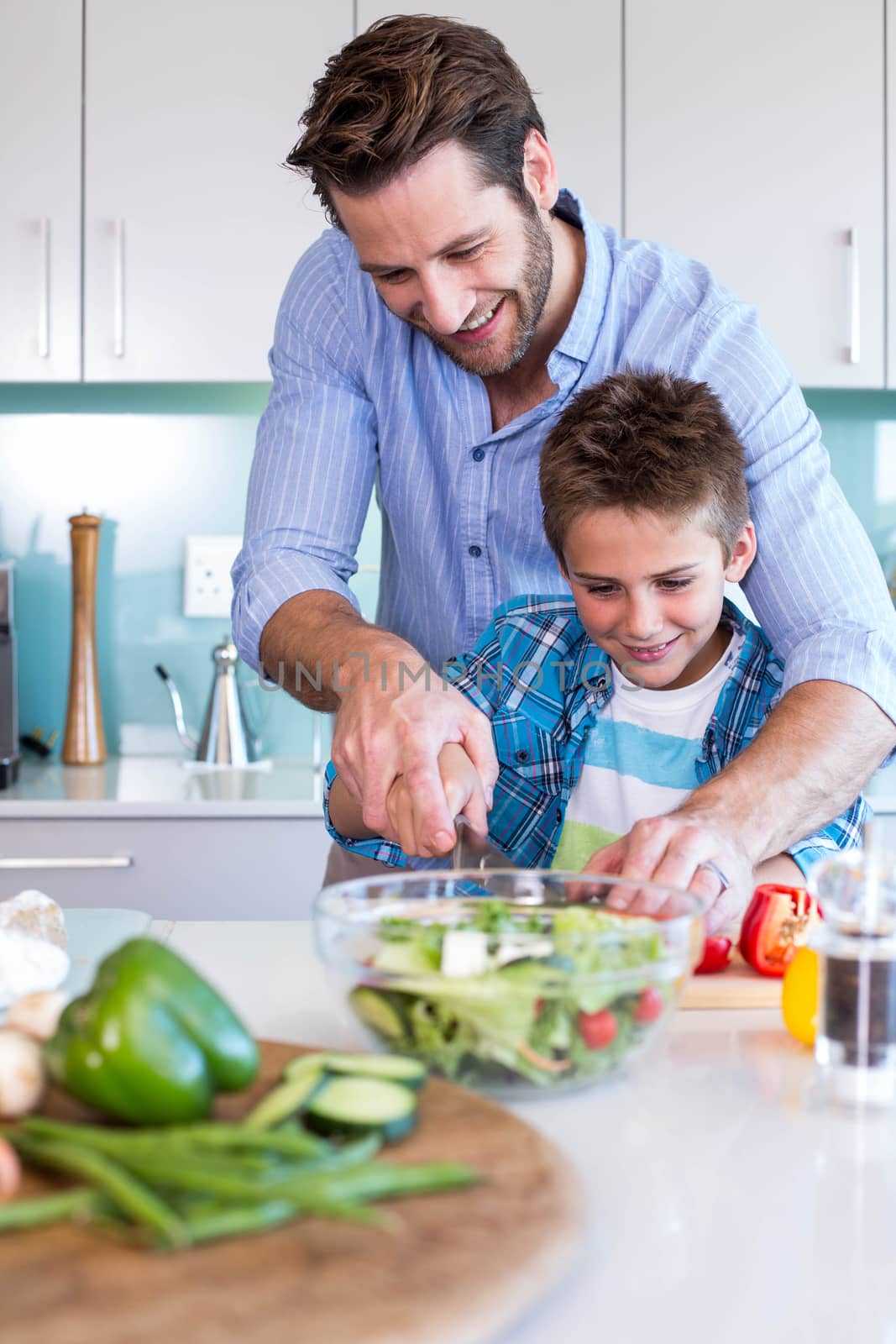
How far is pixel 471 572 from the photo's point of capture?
5.28 ft

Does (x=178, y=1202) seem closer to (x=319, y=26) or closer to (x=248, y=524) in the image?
(x=248, y=524)

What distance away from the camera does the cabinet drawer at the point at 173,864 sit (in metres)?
2.20

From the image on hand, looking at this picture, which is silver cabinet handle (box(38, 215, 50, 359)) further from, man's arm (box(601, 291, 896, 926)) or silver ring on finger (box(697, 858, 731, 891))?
silver ring on finger (box(697, 858, 731, 891))

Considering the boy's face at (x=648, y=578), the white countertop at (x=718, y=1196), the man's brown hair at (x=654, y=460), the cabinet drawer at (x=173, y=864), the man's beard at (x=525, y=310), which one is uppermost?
the man's beard at (x=525, y=310)

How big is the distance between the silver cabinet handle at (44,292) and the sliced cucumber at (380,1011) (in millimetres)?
1960

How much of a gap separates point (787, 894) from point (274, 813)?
1324mm

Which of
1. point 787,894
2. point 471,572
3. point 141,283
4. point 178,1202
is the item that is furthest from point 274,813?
point 178,1202

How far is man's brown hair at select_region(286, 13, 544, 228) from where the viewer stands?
1.23m

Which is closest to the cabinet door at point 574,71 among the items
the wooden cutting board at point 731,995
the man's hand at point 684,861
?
the man's hand at point 684,861

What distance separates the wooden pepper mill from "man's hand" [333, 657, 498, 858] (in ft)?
5.11

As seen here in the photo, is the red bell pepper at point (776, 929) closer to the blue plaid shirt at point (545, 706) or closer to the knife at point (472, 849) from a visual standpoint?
the knife at point (472, 849)

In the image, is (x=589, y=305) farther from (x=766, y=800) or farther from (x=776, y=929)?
(x=776, y=929)

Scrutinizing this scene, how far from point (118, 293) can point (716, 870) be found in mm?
1792

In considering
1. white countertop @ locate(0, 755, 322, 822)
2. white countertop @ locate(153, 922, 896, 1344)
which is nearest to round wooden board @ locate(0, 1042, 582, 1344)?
white countertop @ locate(153, 922, 896, 1344)
